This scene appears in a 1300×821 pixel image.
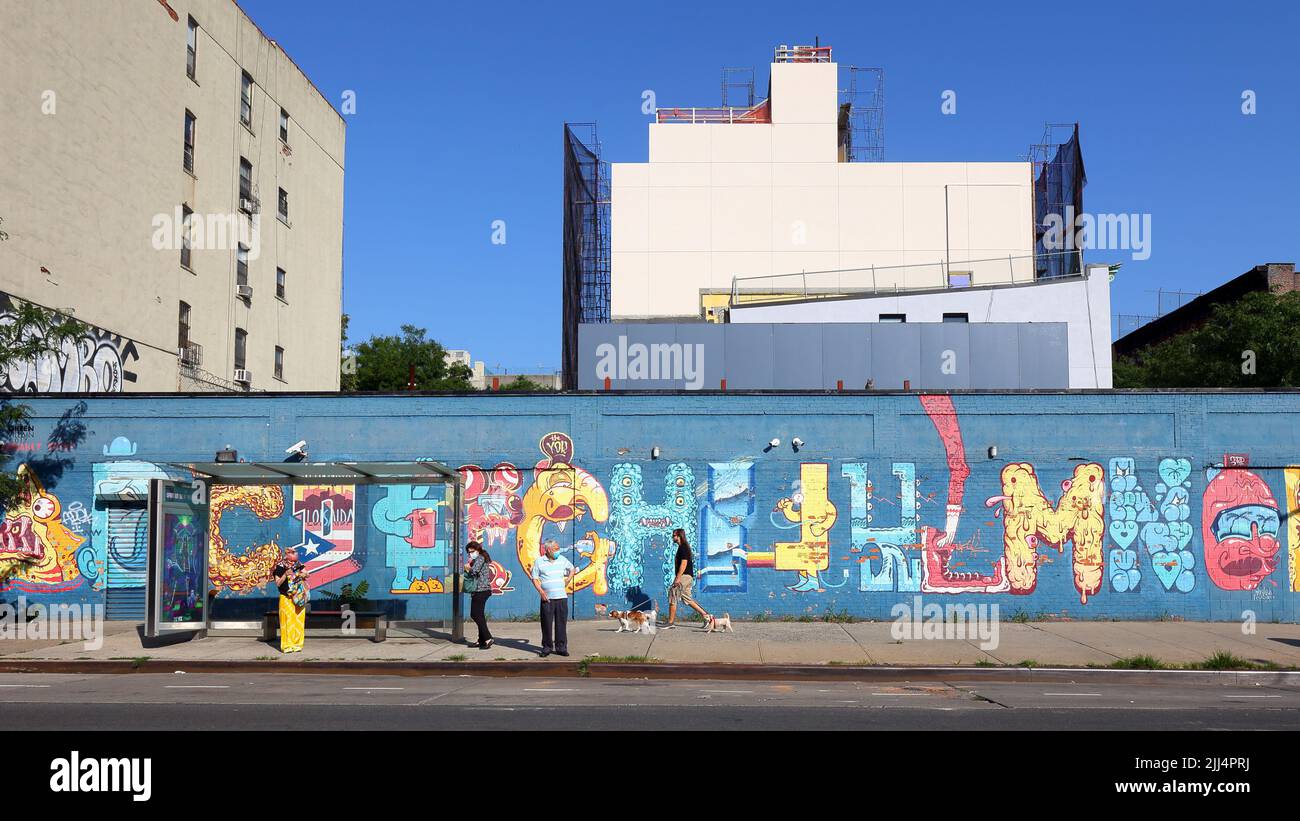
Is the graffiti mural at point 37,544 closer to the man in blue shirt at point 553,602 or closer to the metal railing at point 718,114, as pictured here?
the man in blue shirt at point 553,602

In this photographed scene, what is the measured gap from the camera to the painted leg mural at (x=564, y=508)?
2100 cm

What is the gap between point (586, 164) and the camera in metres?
52.2

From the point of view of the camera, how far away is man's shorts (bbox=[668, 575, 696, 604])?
19188 millimetres

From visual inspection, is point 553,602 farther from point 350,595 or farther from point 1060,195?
point 1060,195

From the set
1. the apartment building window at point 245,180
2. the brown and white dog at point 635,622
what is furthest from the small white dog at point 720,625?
the apartment building window at point 245,180

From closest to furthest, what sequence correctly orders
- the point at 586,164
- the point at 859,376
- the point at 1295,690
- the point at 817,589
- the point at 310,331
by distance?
the point at 1295,690 < the point at 817,589 < the point at 859,376 < the point at 310,331 < the point at 586,164

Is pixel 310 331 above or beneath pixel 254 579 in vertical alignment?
above

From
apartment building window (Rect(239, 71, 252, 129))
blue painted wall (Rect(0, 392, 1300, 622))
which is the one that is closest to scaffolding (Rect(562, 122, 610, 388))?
apartment building window (Rect(239, 71, 252, 129))

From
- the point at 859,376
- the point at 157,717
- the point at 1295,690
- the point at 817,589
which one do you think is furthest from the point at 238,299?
the point at 1295,690

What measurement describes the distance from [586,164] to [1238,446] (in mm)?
36261

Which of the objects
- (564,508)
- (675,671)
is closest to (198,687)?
(675,671)

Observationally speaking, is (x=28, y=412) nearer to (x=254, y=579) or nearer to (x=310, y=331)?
(x=254, y=579)

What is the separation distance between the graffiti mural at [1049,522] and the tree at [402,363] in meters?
58.0
